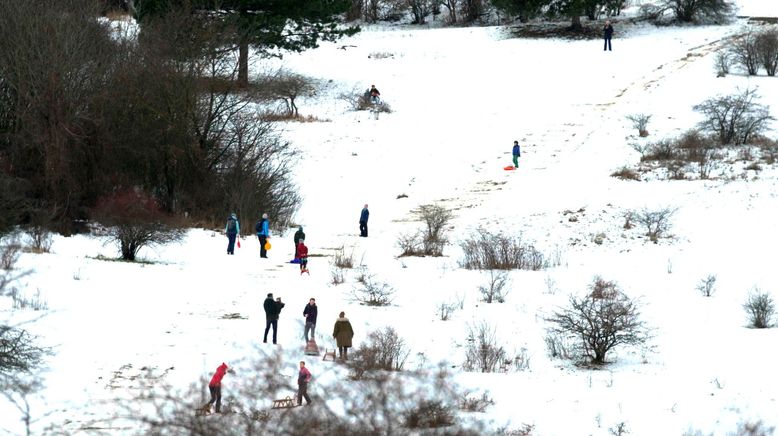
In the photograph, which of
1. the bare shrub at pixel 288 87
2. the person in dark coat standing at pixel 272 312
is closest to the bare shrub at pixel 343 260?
the person in dark coat standing at pixel 272 312

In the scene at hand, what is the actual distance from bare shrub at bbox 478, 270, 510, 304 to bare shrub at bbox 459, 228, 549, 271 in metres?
1.47

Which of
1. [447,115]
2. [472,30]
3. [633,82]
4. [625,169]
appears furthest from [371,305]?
[472,30]

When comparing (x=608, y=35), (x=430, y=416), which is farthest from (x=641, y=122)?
(x=430, y=416)

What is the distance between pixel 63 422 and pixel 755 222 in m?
17.7

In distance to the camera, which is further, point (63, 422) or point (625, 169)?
point (625, 169)

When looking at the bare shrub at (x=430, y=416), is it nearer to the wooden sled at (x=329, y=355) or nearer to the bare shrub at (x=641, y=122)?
the wooden sled at (x=329, y=355)

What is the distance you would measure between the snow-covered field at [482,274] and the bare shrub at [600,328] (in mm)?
332

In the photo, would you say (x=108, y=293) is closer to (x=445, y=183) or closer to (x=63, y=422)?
(x=63, y=422)

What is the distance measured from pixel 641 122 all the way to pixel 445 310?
1912 cm

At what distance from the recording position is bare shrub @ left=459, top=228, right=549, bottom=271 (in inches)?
888

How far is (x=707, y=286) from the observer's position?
1964cm

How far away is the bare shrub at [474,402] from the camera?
1343 centimetres

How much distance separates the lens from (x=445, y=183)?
33188 mm

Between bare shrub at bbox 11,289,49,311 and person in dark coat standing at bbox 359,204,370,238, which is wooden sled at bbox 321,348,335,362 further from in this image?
person in dark coat standing at bbox 359,204,370,238
